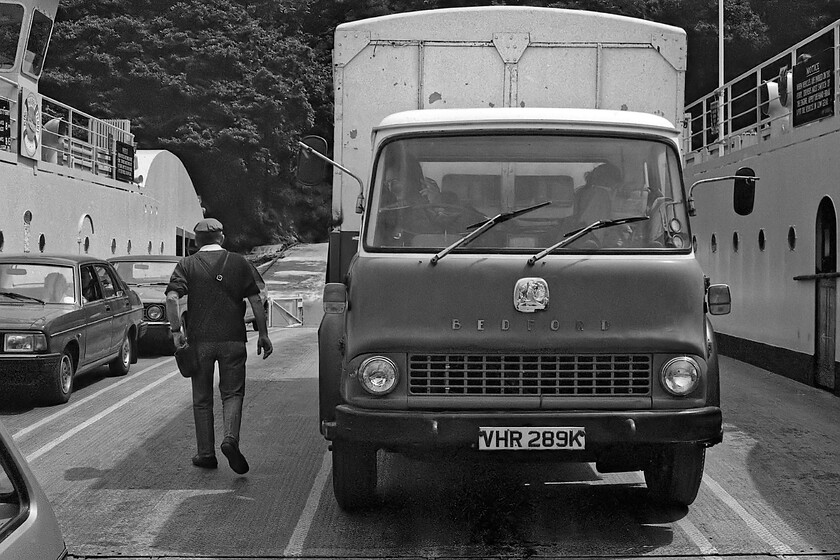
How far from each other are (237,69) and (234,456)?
49171 mm

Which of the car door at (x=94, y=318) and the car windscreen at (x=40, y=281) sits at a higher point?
the car windscreen at (x=40, y=281)

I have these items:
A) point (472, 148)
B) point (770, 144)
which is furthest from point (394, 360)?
point (770, 144)

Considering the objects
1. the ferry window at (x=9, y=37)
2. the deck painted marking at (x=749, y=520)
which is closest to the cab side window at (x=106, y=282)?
the deck painted marking at (x=749, y=520)

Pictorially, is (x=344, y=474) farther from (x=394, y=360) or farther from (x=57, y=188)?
(x=57, y=188)

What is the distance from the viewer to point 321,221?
6172 centimetres

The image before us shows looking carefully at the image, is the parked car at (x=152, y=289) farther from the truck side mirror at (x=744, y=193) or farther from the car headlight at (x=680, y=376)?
the car headlight at (x=680, y=376)

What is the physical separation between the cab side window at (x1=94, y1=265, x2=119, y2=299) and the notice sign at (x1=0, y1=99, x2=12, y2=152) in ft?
29.5

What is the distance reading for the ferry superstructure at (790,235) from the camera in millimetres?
13508

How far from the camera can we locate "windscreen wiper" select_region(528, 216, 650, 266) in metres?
6.18

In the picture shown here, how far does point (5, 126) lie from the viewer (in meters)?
21.6

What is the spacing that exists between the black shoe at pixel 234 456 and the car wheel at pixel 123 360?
647 centimetres

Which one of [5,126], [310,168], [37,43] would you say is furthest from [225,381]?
[37,43]

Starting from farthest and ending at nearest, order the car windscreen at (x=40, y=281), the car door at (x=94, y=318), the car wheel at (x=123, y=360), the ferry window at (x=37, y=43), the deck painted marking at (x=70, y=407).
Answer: the ferry window at (x=37, y=43)
the car wheel at (x=123, y=360)
the car door at (x=94, y=318)
the car windscreen at (x=40, y=281)
the deck painted marking at (x=70, y=407)

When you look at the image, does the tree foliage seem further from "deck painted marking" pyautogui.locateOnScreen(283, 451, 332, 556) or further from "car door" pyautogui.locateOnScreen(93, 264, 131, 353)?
"deck painted marking" pyautogui.locateOnScreen(283, 451, 332, 556)
